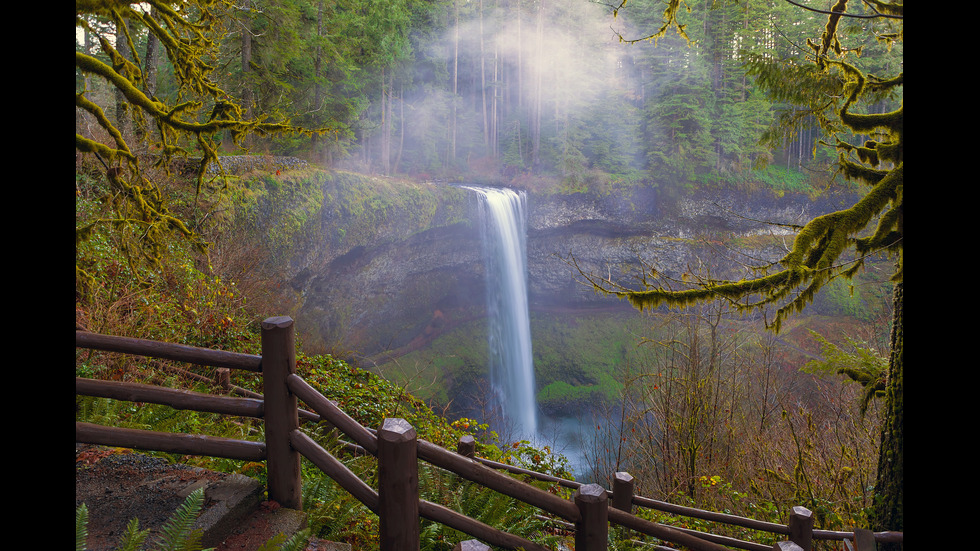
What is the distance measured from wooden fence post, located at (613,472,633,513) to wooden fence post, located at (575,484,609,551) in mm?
1703

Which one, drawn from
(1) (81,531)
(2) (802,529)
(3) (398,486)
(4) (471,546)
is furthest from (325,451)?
(2) (802,529)

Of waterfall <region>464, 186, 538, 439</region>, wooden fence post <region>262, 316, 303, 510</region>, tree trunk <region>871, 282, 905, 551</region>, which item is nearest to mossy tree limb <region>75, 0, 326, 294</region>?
wooden fence post <region>262, 316, 303, 510</region>

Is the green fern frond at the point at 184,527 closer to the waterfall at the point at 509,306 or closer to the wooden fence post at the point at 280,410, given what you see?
the wooden fence post at the point at 280,410

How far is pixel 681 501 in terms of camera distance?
887 cm

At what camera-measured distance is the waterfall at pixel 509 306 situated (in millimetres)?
23156

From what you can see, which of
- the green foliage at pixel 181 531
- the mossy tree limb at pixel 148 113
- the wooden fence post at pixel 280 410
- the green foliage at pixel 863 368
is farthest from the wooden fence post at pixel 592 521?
the mossy tree limb at pixel 148 113

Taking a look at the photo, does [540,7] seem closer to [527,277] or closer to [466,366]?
[527,277]

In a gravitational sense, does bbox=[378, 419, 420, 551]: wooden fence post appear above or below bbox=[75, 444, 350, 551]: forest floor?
above

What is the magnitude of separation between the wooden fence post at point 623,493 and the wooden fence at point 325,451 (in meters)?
1.15

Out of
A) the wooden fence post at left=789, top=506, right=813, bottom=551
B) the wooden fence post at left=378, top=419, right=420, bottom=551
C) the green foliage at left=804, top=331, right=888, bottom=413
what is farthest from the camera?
the green foliage at left=804, top=331, right=888, bottom=413

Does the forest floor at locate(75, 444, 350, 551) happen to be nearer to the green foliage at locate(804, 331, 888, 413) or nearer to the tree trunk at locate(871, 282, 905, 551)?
the tree trunk at locate(871, 282, 905, 551)

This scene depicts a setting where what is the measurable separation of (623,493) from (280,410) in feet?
9.85

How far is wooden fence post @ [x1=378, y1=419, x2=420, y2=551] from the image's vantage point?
2.37 metres
